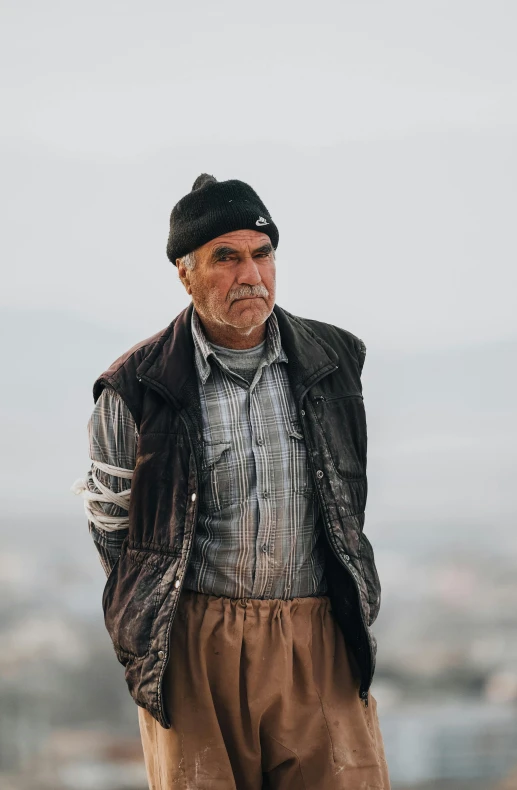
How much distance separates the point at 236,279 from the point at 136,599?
743 millimetres

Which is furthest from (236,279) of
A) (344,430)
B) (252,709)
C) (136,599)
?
(252,709)

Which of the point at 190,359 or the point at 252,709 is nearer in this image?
the point at 252,709

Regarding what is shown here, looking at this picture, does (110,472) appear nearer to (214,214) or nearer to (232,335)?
(232,335)

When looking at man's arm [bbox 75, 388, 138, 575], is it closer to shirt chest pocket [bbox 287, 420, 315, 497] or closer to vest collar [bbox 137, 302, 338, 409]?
vest collar [bbox 137, 302, 338, 409]

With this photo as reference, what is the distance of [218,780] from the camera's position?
218 centimetres

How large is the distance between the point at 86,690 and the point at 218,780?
163 cm

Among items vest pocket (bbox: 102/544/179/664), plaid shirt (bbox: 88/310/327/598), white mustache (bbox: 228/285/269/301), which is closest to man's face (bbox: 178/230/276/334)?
white mustache (bbox: 228/285/269/301)

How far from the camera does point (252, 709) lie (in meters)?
2.21

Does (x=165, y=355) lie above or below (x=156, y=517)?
above

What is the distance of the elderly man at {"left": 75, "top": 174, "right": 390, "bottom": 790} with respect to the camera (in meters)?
2.20

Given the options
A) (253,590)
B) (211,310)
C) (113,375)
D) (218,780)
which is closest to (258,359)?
(211,310)

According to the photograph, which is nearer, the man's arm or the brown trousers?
the brown trousers

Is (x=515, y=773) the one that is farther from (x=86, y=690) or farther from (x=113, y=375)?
(x=113, y=375)

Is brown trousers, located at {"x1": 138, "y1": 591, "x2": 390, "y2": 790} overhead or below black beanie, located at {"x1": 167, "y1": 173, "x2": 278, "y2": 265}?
below
